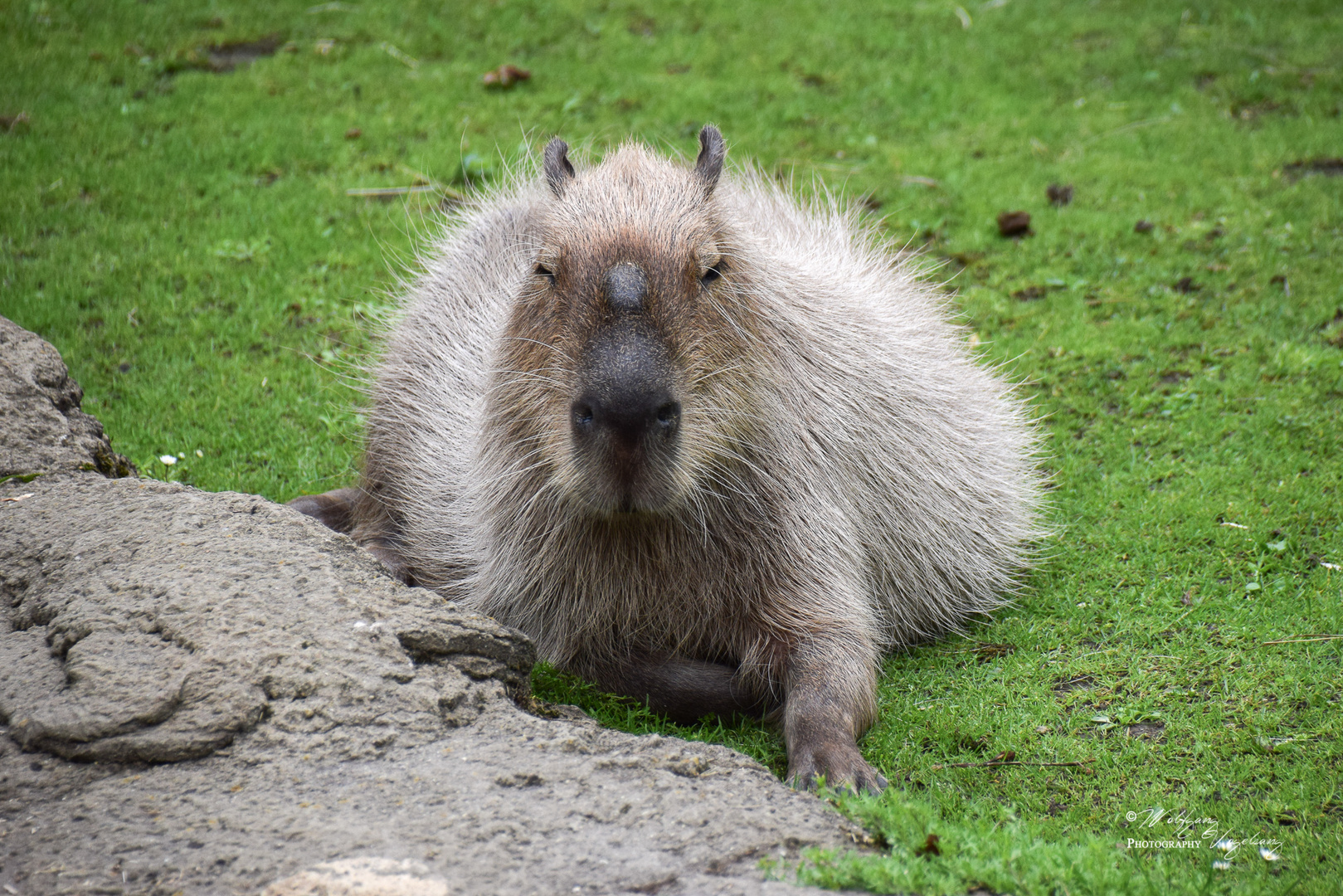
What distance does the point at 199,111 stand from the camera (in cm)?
824

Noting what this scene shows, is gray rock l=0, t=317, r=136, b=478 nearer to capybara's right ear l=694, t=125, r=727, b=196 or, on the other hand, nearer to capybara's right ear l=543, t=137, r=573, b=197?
capybara's right ear l=543, t=137, r=573, b=197

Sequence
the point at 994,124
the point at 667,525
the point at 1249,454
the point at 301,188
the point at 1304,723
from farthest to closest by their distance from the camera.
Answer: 1. the point at 994,124
2. the point at 301,188
3. the point at 1249,454
4. the point at 667,525
5. the point at 1304,723

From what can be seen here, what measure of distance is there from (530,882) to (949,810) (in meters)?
1.38

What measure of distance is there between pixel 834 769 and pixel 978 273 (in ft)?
13.9

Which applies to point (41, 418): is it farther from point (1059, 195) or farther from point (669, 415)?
point (1059, 195)

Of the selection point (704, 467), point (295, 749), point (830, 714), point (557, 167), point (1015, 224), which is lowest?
point (295, 749)

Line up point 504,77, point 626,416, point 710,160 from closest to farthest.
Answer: point 626,416 < point 710,160 < point 504,77

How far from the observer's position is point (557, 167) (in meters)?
3.78

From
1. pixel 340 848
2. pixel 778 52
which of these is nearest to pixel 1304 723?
pixel 340 848

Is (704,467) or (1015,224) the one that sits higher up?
(1015,224)

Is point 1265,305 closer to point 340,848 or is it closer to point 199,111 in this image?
point 340,848

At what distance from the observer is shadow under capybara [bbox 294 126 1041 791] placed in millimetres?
3174

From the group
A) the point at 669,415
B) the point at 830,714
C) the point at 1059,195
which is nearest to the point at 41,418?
the point at 669,415

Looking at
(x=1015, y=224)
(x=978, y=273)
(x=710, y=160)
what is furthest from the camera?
(x=1015, y=224)
